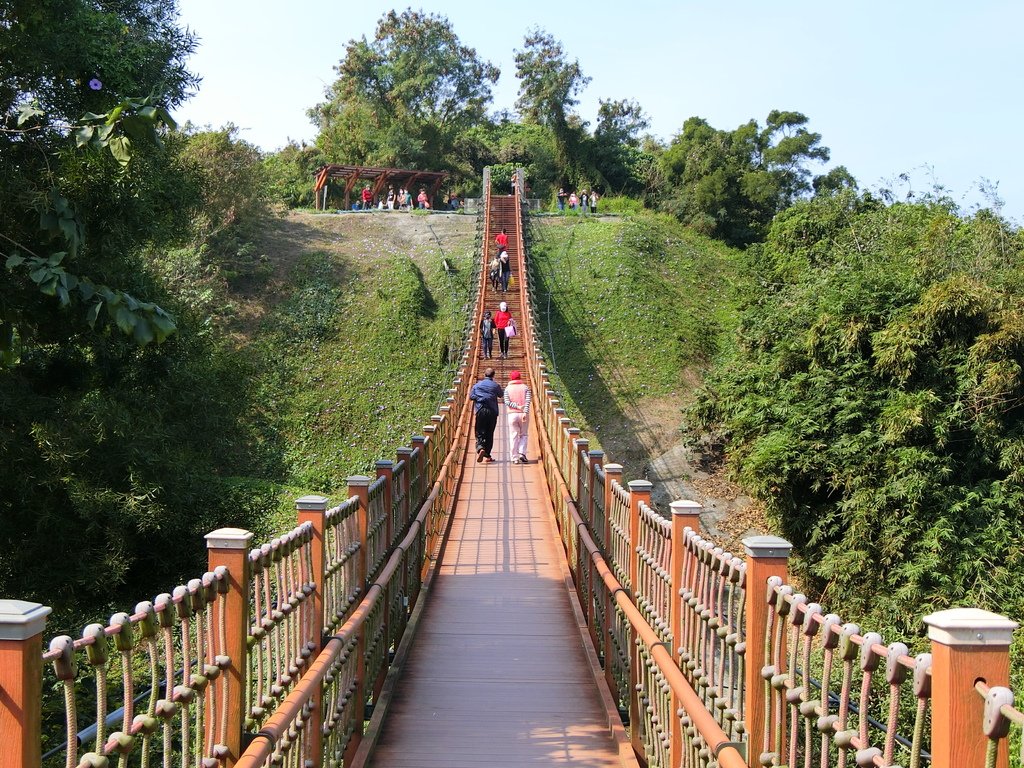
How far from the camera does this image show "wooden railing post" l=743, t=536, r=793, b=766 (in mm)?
3070

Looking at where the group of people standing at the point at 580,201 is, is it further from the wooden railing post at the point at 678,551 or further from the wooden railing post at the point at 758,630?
the wooden railing post at the point at 758,630

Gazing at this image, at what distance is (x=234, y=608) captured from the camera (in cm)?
314

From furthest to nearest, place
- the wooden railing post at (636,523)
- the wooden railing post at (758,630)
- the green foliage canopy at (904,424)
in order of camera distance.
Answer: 1. the green foliage canopy at (904,424)
2. the wooden railing post at (636,523)
3. the wooden railing post at (758,630)

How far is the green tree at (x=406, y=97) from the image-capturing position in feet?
141

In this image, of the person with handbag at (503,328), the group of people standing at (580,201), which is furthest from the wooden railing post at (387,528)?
the group of people standing at (580,201)

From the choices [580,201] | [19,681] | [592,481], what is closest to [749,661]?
[19,681]

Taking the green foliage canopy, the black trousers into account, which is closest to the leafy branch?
the black trousers

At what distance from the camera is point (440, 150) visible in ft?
144

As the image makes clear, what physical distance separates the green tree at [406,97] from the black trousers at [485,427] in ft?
100

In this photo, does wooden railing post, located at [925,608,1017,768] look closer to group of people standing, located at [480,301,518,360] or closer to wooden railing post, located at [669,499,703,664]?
wooden railing post, located at [669,499,703,664]

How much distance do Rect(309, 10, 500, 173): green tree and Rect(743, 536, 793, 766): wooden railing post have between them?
40.5 metres

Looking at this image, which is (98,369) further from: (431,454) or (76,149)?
(431,454)

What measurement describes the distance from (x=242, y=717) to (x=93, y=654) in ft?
3.52

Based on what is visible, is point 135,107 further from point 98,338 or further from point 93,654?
point 98,338
